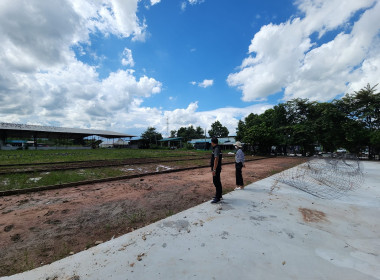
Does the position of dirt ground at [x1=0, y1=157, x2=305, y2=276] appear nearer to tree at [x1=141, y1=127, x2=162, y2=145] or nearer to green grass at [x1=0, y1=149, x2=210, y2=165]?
green grass at [x1=0, y1=149, x2=210, y2=165]

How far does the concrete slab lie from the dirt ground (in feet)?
1.52

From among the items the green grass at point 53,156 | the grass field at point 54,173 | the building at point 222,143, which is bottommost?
the grass field at point 54,173

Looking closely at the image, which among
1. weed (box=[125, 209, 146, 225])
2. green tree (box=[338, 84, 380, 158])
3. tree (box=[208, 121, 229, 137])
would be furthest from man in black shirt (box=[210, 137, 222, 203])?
tree (box=[208, 121, 229, 137])

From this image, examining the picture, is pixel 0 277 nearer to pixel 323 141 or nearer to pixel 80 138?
pixel 323 141

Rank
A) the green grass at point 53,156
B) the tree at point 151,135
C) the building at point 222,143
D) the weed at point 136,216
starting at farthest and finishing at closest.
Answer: the tree at point 151,135, the building at point 222,143, the green grass at point 53,156, the weed at point 136,216

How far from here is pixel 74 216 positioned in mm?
4227

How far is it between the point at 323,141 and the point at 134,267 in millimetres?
35012

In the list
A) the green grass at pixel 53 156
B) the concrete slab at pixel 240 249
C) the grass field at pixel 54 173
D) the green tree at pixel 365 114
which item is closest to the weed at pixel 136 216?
the concrete slab at pixel 240 249

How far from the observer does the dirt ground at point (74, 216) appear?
9.55 ft

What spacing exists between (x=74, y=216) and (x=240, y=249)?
3.90 m

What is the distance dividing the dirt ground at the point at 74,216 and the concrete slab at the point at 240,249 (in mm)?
462

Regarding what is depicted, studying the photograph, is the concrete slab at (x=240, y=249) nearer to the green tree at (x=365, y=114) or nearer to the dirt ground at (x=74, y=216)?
the dirt ground at (x=74, y=216)

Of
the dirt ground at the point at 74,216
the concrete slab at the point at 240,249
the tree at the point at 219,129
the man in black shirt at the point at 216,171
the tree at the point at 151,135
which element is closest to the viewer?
the concrete slab at the point at 240,249

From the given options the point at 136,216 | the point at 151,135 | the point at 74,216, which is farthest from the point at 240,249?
the point at 151,135
